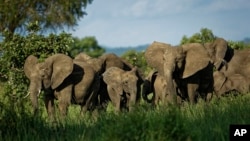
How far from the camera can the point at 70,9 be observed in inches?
1521

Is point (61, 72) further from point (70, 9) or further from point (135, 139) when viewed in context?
point (70, 9)

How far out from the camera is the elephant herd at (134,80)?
1482 cm

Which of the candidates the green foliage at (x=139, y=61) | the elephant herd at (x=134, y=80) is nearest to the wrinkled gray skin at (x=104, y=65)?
the elephant herd at (x=134, y=80)

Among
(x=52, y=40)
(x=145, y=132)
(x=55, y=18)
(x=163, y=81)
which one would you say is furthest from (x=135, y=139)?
(x=55, y=18)

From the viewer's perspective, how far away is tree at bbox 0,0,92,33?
3678 centimetres

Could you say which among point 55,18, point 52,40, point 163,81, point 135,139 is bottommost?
point 135,139

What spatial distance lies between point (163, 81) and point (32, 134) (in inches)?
295

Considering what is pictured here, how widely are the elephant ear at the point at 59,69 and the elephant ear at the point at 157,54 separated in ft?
6.98

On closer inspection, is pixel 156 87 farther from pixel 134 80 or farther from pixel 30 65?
pixel 30 65

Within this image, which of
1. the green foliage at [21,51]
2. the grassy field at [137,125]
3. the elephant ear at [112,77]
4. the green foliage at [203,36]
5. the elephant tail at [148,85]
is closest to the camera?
the grassy field at [137,125]

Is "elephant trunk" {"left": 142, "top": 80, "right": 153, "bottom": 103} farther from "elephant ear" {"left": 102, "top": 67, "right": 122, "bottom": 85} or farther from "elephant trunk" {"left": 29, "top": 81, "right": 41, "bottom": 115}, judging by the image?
"elephant trunk" {"left": 29, "top": 81, "right": 41, "bottom": 115}

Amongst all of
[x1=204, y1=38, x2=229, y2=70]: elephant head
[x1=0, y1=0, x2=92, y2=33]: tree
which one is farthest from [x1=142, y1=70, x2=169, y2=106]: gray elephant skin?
[x1=0, y1=0, x2=92, y2=33]: tree

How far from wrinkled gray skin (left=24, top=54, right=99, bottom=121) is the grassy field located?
4808 mm

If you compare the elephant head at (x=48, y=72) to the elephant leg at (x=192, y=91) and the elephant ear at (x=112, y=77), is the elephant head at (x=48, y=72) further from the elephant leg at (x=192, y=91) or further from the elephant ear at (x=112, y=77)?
the elephant leg at (x=192, y=91)
